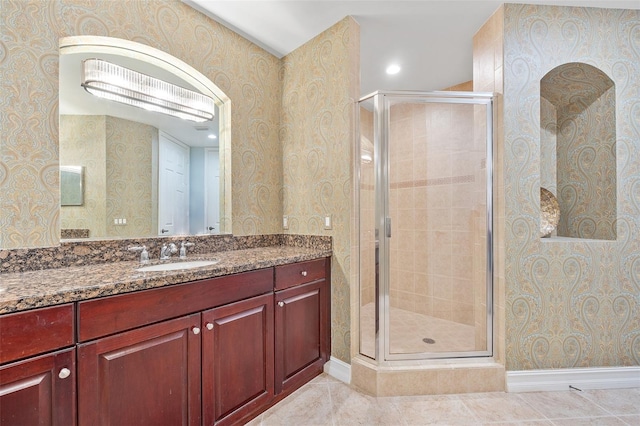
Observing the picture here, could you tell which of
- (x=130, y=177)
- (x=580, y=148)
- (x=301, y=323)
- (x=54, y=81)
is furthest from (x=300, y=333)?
(x=580, y=148)

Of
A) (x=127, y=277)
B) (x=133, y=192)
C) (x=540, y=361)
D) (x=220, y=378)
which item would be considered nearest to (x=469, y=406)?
(x=540, y=361)

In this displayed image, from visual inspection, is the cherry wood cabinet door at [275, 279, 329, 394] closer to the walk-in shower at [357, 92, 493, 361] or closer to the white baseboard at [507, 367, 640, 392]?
the walk-in shower at [357, 92, 493, 361]

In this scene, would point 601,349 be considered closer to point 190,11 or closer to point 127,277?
point 127,277

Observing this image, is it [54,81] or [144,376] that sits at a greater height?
[54,81]

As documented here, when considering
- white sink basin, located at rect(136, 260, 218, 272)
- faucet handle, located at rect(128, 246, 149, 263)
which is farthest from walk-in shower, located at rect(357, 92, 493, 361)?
faucet handle, located at rect(128, 246, 149, 263)

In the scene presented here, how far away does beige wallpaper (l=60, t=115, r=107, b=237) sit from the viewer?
1446mm

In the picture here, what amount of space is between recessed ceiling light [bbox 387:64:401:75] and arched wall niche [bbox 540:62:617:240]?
3.85 ft

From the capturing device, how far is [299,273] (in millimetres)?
1821

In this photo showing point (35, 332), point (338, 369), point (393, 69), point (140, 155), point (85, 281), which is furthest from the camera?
point (393, 69)

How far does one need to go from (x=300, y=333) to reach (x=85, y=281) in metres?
1.21

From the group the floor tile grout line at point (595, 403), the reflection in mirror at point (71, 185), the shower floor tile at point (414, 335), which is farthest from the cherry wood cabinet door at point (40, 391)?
the floor tile grout line at point (595, 403)

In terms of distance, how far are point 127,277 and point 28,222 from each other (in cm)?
67

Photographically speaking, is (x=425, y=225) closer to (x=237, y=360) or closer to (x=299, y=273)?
(x=299, y=273)

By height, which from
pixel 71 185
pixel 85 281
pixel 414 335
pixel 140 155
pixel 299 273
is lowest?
pixel 414 335
